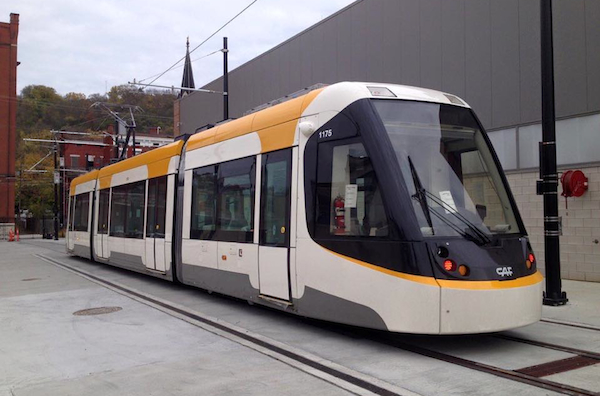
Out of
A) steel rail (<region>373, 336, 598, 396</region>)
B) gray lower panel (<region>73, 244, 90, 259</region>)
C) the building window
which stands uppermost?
the building window

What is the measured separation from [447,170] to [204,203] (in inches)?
204

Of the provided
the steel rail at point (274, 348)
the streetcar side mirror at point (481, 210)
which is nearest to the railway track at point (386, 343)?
the steel rail at point (274, 348)

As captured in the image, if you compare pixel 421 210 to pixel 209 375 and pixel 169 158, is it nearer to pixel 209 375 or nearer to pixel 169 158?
pixel 209 375

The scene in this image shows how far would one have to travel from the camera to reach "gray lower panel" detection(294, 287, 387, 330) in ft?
20.7

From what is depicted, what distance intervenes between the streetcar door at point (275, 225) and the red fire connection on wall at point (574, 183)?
Result: 26.2 feet

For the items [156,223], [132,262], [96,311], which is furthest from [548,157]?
[132,262]

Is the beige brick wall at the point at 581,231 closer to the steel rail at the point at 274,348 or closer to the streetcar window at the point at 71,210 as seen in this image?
the steel rail at the point at 274,348

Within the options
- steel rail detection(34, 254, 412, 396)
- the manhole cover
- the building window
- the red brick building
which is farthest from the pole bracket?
the building window

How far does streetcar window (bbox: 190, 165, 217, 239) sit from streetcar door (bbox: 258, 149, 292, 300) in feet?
6.22

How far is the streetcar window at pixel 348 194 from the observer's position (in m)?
6.43

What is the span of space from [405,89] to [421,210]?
1.88 metres

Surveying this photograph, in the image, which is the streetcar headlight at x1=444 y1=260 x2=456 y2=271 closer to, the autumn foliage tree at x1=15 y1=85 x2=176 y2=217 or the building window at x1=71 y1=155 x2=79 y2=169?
the autumn foliage tree at x1=15 y1=85 x2=176 y2=217

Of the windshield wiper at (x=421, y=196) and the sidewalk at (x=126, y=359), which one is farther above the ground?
the windshield wiper at (x=421, y=196)

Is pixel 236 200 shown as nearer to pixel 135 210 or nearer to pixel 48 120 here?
pixel 135 210
